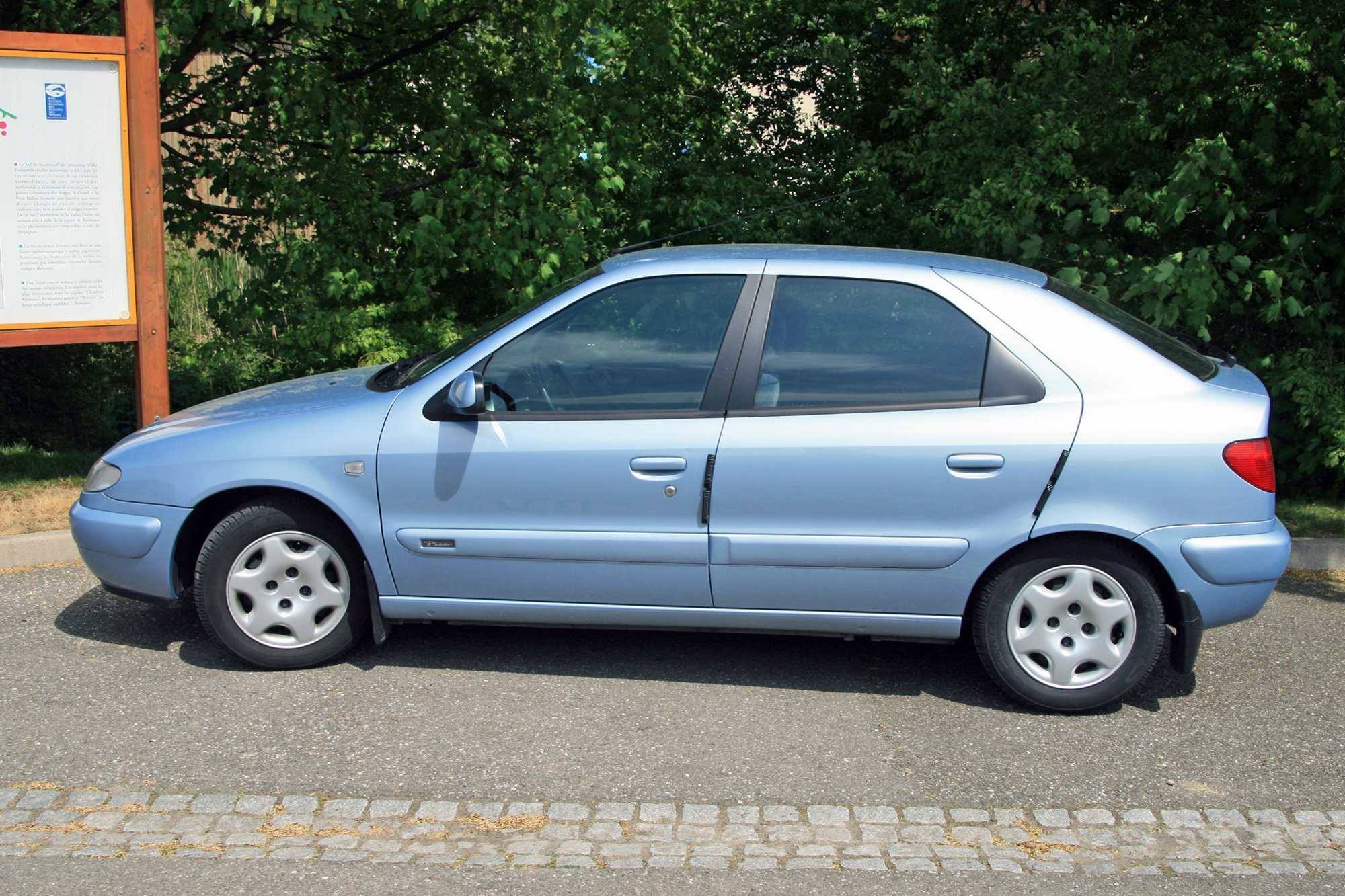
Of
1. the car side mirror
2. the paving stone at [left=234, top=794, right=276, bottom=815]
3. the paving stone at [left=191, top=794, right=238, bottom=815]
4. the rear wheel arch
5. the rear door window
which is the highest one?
the rear door window

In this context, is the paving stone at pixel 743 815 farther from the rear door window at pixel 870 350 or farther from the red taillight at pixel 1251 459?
the red taillight at pixel 1251 459

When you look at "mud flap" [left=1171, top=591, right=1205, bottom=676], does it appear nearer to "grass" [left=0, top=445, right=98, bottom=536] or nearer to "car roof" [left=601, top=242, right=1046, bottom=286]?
"car roof" [left=601, top=242, right=1046, bottom=286]

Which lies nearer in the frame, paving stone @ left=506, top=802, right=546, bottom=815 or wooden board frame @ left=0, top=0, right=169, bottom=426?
paving stone @ left=506, top=802, right=546, bottom=815

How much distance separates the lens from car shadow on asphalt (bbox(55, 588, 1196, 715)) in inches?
183

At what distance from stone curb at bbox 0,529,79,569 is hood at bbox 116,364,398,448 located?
61.2 inches

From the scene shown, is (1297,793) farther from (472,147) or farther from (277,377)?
(277,377)

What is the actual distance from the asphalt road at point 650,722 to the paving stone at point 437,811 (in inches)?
2.4

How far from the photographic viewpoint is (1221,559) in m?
4.20

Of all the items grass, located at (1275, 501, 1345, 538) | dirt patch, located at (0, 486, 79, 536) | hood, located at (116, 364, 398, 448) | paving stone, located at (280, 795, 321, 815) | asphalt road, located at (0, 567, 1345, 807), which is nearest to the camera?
paving stone, located at (280, 795, 321, 815)

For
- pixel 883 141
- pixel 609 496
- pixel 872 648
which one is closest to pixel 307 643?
pixel 609 496

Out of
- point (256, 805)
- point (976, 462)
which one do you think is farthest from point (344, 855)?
point (976, 462)

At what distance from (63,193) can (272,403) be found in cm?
236

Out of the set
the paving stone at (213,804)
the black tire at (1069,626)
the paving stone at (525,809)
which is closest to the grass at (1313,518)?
the black tire at (1069,626)

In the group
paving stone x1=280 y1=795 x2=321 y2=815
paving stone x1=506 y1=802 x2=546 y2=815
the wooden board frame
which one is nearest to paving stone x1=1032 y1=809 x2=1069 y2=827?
paving stone x1=506 y1=802 x2=546 y2=815
